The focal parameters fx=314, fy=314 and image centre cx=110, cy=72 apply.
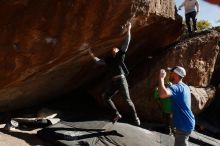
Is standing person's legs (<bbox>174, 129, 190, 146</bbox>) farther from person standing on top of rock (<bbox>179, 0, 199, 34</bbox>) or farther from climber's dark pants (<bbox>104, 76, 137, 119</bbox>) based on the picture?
person standing on top of rock (<bbox>179, 0, 199, 34</bbox>)

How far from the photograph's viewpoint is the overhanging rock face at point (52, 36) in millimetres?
6840

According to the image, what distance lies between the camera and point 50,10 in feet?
22.6

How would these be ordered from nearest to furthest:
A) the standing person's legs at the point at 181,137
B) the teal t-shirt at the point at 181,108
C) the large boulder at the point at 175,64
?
1. the teal t-shirt at the point at 181,108
2. the standing person's legs at the point at 181,137
3. the large boulder at the point at 175,64

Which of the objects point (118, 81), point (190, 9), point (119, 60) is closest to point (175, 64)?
point (119, 60)

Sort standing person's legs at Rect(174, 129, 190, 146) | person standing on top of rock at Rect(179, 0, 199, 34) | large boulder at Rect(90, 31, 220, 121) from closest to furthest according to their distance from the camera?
standing person's legs at Rect(174, 129, 190, 146) < large boulder at Rect(90, 31, 220, 121) < person standing on top of rock at Rect(179, 0, 199, 34)

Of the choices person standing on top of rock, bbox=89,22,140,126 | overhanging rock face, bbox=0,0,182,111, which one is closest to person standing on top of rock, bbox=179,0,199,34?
overhanging rock face, bbox=0,0,182,111

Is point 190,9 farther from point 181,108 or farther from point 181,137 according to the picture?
point 181,137

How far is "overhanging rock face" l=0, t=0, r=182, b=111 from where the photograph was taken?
6.84m

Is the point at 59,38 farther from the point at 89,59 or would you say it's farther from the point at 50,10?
the point at 89,59

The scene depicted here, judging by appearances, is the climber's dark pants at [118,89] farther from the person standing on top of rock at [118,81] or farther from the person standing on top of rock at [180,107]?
the person standing on top of rock at [180,107]

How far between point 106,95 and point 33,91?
2.26 metres

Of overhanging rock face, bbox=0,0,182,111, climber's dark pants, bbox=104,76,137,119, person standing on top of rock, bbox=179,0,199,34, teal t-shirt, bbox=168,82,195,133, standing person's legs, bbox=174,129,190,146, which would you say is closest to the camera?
teal t-shirt, bbox=168,82,195,133

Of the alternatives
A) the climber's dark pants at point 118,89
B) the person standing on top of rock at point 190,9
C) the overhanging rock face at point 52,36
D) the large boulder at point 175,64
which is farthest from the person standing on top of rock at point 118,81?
the person standing on top of rock at point 190,9

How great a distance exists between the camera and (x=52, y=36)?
282 inches
